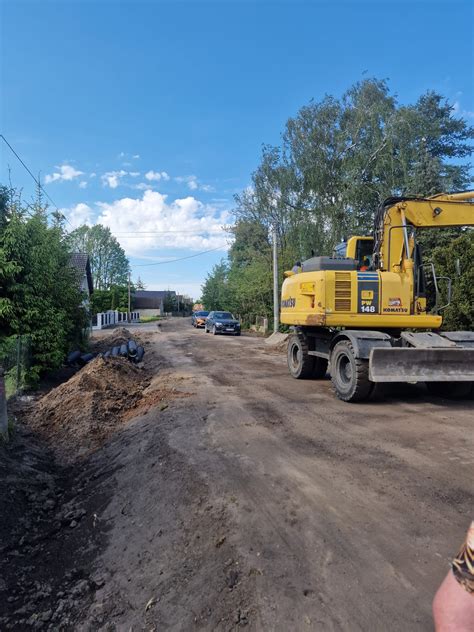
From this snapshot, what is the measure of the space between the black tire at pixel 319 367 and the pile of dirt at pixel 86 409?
419 cm

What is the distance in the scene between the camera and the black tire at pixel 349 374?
726 centimetres

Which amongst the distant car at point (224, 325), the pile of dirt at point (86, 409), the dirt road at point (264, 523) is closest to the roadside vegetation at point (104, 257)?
the distant car at point (224, 325)

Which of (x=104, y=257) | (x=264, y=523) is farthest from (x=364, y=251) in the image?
(x=104, y=257)

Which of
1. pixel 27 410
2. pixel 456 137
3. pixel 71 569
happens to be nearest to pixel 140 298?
pixel 456 137

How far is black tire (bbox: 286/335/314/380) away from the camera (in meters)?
10.2

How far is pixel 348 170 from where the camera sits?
82.5ft

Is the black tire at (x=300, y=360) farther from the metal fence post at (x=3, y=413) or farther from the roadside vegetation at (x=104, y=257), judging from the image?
the roadside vegetation at (x=104, y=257)

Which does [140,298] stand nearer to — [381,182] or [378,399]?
[381,182]

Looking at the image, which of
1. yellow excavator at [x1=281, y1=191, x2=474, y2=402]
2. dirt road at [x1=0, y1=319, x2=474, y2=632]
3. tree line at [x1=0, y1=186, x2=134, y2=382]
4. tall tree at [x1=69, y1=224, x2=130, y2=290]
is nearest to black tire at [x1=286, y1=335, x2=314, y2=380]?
yellow excavator at [x1=281, y1=191, x2=474, y2=402]

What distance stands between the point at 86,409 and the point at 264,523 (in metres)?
5.17

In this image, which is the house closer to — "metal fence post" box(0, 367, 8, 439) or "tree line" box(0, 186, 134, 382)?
"tree line" box(0, 186, 134, 382)

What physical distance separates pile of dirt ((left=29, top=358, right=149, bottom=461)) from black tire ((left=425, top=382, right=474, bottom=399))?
5.98 m

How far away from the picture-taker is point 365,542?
3078 millimetres

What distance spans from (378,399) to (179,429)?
12.7ft
